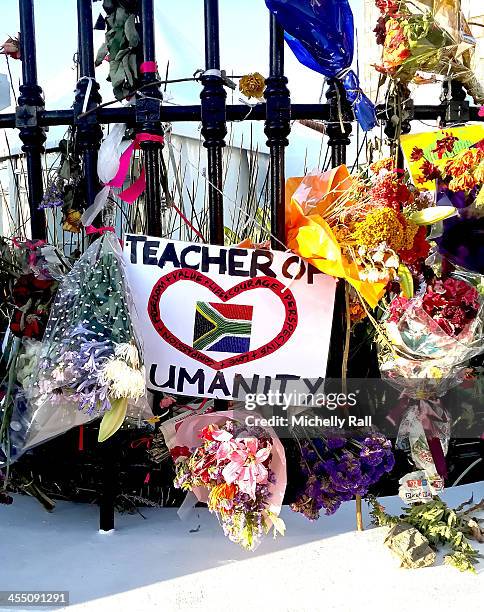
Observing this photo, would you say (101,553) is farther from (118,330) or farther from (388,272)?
(388,272)

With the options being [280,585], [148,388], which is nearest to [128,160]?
[148,388]

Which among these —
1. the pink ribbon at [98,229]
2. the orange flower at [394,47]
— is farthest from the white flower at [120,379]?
the orange flower at [394,47]

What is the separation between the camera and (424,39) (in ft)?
5.29

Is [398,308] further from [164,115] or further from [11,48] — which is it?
Answer: [11,48]

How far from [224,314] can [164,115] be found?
0.54 m

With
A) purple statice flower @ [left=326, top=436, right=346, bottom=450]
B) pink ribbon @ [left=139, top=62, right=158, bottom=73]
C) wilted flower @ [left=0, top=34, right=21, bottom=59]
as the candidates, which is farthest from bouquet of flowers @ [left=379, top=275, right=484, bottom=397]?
wilted flower @ [left=0, top=34, right=21, bottom=59]

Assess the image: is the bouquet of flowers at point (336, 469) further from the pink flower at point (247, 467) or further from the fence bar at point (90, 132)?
the fence bar at point (90, 132)

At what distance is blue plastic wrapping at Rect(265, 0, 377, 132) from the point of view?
1.63 meters

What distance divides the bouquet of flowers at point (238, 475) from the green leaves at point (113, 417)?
0.64ft

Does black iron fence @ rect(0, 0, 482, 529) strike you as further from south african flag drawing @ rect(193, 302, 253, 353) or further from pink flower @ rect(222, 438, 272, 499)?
Result: pink flower @ rect(222, 438, 272, 499)

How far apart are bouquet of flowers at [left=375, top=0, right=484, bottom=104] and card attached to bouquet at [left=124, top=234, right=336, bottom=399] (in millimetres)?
555

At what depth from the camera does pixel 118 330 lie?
5.04 ft

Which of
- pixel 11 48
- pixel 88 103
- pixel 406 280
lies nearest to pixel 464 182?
pixel 406 280

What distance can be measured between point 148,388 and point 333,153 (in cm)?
84
